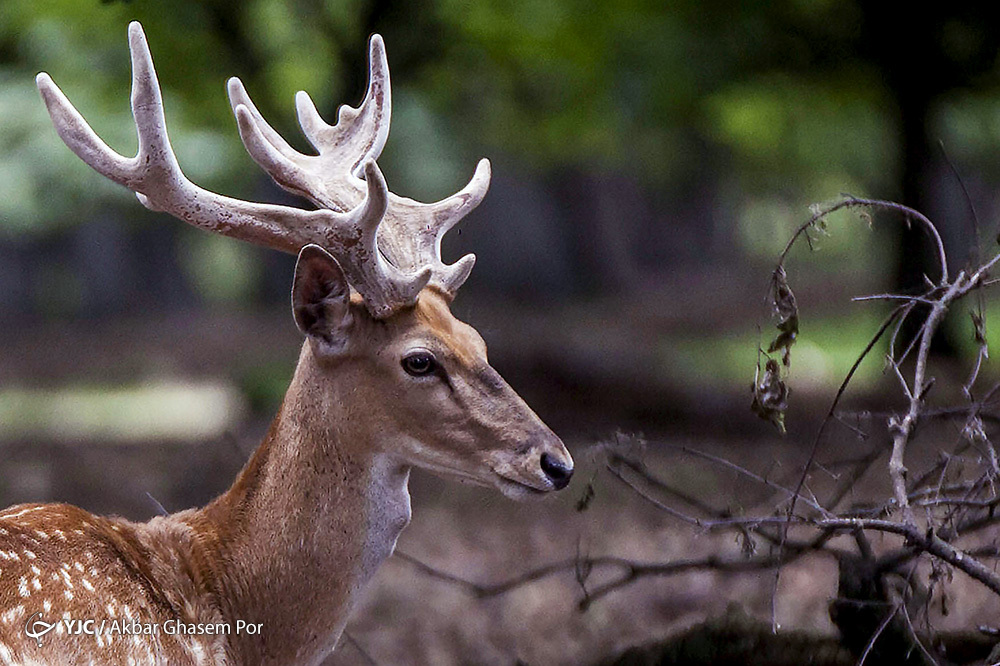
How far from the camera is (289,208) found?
3.96 m

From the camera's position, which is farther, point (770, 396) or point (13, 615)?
point (770, 396)

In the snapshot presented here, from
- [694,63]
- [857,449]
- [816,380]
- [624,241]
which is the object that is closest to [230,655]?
[857,449]

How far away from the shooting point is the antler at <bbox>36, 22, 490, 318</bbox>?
3791 mm

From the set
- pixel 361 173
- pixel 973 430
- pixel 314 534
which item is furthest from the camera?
pixel 361 173

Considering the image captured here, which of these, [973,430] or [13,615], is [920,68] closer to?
[973,430]

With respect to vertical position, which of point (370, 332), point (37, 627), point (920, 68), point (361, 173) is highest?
point (920, 68)

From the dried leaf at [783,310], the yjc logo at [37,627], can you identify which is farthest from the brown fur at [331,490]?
the dried leaf at [783,310]

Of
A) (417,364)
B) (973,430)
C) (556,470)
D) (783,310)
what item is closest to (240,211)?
(417,364)

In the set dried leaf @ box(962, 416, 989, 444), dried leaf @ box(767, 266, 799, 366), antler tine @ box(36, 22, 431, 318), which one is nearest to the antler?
antler tine @ box(36, 22, 431, 318)

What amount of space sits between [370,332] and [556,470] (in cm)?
70

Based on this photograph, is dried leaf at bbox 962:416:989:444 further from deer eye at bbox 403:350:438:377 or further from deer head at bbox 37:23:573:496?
deer eye at bbox 403:350:438:377

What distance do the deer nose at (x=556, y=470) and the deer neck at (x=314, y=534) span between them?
448mm

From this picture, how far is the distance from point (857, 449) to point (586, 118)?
14.9 feet

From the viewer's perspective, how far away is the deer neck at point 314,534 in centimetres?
383
